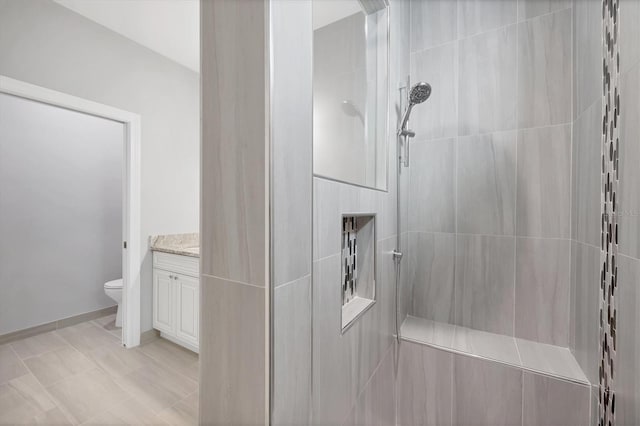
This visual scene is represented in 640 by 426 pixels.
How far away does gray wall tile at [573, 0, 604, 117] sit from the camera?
1121 millimetres

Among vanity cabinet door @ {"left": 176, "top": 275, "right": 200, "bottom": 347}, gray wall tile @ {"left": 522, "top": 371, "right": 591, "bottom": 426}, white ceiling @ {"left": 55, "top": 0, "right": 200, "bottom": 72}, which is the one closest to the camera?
gray wall tile @ {"left": 522, "top": 371, "right": 591, "bottom": 426}

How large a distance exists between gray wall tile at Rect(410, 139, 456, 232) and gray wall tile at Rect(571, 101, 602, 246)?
1.88 feet

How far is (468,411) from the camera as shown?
1454mm

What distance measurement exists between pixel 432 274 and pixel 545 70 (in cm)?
135

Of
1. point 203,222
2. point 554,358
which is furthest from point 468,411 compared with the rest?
point 203,222

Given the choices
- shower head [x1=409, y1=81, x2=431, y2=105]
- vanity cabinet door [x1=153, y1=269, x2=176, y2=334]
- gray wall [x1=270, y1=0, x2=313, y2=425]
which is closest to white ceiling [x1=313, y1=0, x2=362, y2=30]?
gray wall [x1=270, y1=0, x2=313, y2=425]

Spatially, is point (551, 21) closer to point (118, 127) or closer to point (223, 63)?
point (223, 63)

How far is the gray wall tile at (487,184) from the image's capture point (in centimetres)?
161

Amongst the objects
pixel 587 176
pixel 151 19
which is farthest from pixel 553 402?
pixel 151 19

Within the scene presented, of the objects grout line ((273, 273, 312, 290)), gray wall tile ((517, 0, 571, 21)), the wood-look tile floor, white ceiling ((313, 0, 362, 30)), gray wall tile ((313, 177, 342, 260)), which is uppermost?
gray wall tile ((517, 0, 571, 21))

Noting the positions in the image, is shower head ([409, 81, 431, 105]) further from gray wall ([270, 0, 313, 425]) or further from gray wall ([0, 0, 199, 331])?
gray wall ([0, 0, 199, 331])

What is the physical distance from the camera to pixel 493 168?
164 cm

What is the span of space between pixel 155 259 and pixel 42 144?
1.67m

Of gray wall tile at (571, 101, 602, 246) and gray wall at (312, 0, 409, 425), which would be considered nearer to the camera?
gray wall at (312, 0, 409, 425)
